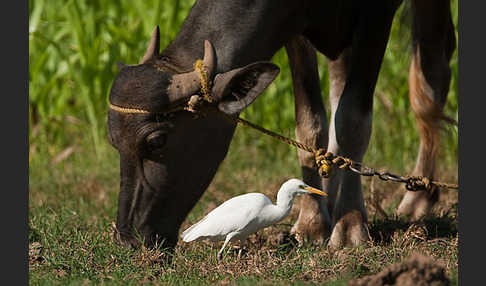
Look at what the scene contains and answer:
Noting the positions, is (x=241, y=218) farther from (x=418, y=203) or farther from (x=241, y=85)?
(x=418, y=203)

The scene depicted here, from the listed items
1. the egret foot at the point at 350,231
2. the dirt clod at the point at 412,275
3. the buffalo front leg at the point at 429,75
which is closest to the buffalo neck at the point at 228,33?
the egret foot at the point at 350,231

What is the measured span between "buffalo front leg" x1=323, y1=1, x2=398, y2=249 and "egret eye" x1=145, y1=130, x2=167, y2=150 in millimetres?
1017

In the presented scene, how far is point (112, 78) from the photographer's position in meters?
6.62

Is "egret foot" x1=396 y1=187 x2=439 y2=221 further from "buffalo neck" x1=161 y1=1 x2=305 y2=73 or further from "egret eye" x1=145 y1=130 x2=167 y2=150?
"egret eye" x1=145 y1=130 x2=167 y2=150

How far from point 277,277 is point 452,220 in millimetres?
1546

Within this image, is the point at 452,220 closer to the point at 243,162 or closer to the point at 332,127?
the point at 332,127

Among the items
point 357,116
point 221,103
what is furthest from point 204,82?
point 357,116

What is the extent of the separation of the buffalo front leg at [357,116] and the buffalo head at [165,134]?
734 mm

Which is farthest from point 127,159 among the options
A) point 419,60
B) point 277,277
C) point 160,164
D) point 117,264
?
point 419,60

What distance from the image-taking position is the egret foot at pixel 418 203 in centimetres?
445

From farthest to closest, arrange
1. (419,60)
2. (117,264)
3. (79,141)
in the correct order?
1. (79,141)
2. (419,60)
3. (117,264)

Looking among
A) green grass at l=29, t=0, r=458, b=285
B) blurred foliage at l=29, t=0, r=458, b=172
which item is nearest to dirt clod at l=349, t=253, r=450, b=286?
green grass at l=29, t=0, r=458, b=285

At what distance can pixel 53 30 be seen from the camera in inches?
284

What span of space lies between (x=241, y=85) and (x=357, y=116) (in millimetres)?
884
